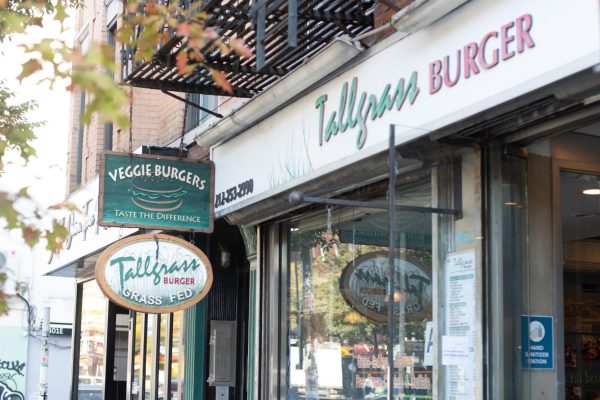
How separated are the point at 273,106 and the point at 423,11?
8.26 ft

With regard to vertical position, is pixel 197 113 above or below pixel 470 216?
above

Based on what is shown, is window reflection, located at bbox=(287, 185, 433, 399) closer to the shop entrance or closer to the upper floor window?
the shop entrance

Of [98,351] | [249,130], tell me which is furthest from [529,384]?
[98,351]

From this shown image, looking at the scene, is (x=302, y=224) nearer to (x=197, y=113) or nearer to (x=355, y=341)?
(x=355, y=341)

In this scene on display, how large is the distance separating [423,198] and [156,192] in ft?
11.0

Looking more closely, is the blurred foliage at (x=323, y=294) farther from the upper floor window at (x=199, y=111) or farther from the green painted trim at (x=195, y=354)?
the upper floor window at (x=199, y=111)

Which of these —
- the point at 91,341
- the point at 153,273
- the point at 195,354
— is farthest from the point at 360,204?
the point at 91,341

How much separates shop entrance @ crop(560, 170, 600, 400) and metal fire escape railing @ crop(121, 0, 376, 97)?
228 cm

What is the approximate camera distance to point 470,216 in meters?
6.00

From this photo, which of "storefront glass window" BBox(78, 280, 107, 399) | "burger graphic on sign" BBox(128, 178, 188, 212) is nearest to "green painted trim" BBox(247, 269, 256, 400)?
"burger graphic on sign" BBox(128, 178, 188, 212)

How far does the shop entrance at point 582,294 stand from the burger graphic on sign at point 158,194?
11.7 feet

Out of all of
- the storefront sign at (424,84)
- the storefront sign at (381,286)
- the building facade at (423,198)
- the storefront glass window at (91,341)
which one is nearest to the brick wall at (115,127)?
the storefront glass window at (91,341)

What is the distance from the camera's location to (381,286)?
732cm

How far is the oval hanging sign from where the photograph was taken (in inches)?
327
